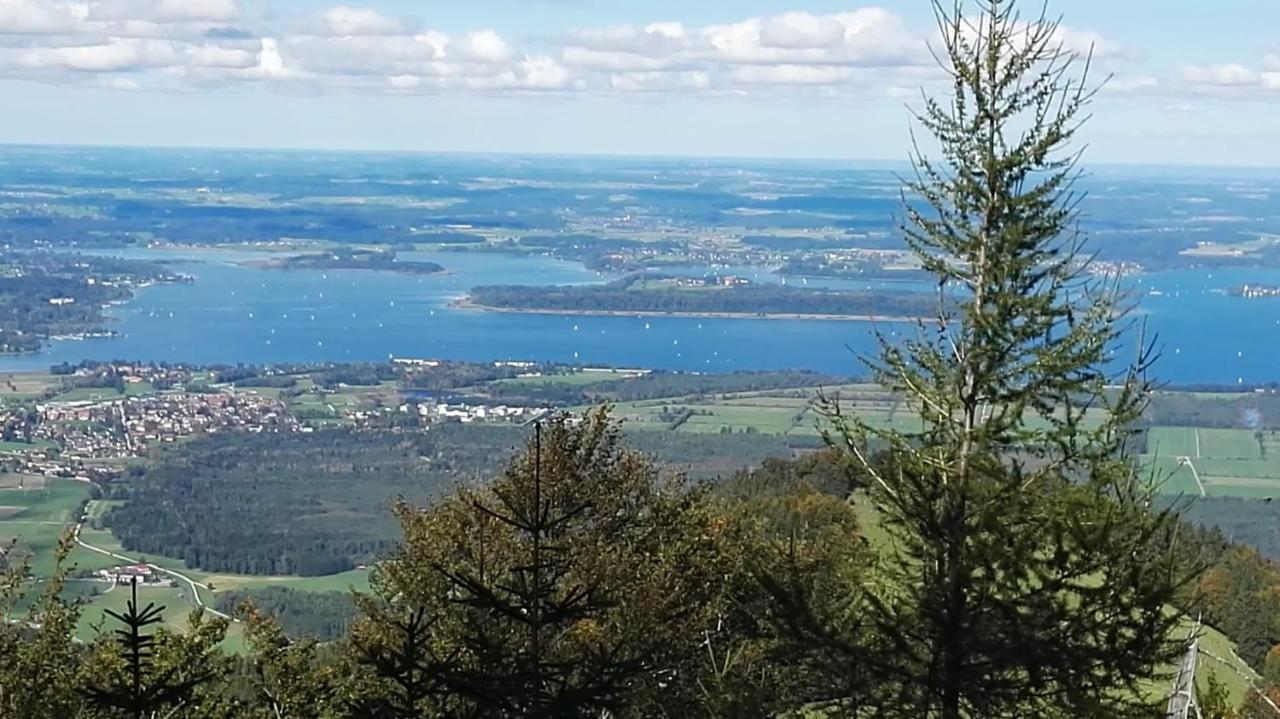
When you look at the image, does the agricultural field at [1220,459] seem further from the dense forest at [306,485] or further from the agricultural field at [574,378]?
the agricultural field at [574,378]

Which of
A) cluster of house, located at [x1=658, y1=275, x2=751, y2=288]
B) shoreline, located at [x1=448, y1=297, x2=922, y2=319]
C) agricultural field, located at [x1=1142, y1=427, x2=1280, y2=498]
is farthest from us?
cluster of house, located at [x1=658, y1=275, x2=751, y2=288]

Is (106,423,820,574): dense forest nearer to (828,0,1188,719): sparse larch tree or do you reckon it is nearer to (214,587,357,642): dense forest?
(214,587,357,642): dense forest

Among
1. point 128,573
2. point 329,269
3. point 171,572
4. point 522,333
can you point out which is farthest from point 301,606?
point 329,269

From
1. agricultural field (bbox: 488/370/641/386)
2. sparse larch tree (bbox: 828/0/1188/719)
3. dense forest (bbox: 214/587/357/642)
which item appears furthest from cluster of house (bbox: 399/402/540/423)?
sparse larch tree (bbox: 828/0/1188/719)

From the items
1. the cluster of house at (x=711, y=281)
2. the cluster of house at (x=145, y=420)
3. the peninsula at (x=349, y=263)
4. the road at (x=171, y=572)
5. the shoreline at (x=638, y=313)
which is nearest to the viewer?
the road at (x=171, y=572)

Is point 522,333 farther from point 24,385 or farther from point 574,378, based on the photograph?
point 24,385

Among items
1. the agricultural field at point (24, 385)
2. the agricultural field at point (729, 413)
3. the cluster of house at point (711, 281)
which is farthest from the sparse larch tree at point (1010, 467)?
the cluster of house at point (711, 281)
